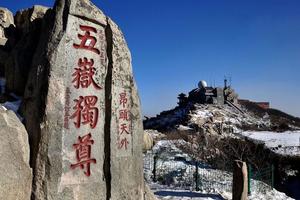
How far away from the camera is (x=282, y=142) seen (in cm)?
1936

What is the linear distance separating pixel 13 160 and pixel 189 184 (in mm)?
8908

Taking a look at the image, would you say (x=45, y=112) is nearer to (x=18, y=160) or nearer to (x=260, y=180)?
(x=18, y=160)

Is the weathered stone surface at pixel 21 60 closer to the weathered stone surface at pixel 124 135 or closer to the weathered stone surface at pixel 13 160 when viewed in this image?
the weathered stone surface at pixel 13 160

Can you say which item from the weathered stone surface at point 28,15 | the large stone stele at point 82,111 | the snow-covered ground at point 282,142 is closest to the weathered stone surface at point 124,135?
the large stone stele at point 82,111

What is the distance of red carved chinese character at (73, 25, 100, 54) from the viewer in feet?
16.3

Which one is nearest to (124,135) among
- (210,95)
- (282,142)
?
(282,142)

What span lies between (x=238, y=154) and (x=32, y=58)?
13499mm

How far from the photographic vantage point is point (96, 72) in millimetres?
5195

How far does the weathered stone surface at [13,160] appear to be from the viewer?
4.15 meters

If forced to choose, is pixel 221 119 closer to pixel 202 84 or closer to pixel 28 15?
pixel 202 84

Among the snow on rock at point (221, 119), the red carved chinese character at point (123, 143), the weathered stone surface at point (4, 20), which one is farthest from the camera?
the snow on rock at point (221, 119)

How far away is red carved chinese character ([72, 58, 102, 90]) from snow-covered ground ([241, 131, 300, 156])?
14740mm

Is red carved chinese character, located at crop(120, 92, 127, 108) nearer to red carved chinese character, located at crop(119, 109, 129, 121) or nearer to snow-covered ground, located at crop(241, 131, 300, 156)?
red carved chinese character, located at crop(119, 109, 129, 121)

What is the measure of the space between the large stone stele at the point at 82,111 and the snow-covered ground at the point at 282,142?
45.6 ft
